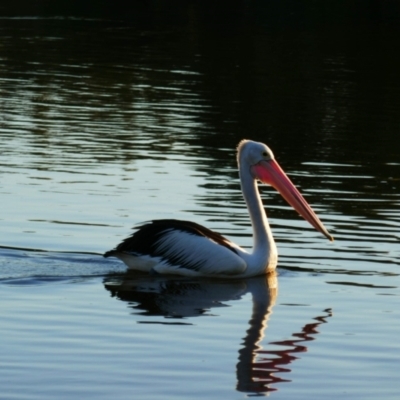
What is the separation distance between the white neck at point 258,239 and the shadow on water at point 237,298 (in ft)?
0.33

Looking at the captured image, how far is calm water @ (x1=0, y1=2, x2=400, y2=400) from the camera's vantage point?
22.8 ft

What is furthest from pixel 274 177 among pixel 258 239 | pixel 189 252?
pixel 189 252

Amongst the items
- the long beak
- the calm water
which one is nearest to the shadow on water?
the calm water

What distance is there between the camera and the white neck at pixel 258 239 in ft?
31.4

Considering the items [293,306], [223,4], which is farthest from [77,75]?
[223,4]

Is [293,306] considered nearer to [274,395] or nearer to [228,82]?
[274,395]

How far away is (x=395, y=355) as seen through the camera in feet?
24.1

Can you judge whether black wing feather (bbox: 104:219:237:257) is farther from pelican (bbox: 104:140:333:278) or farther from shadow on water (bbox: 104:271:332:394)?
shadow on water (bbox: 104:271:332:394)

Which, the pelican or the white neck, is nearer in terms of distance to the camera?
the pelican

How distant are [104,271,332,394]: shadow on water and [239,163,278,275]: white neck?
0.10 meters

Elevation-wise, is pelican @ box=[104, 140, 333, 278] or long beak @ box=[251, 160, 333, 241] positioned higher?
long beak @ box=[251, 160, 333, 241]

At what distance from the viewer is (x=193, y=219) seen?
11281 millimetres

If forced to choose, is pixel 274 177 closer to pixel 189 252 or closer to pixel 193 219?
pixel 189 252

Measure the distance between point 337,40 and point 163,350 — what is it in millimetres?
26896
